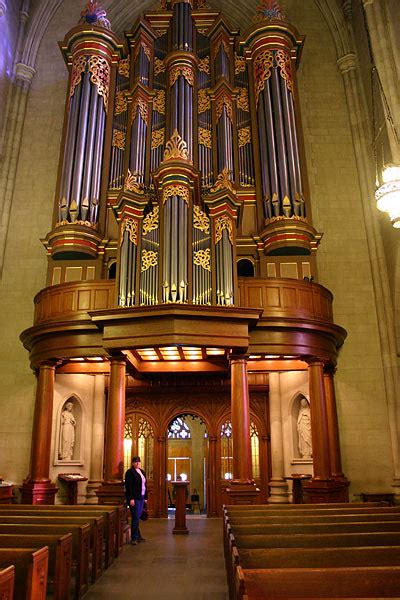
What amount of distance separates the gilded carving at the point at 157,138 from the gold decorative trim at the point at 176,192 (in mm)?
4327

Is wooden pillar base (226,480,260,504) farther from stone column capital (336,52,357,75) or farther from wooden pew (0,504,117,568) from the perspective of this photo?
stone column capital (336,52,357,75)

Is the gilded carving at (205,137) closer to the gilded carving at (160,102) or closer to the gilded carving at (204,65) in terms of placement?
the gilded carving at (160,102)

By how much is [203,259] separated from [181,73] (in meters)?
7.58

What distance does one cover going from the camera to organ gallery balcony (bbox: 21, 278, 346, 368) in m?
11.2

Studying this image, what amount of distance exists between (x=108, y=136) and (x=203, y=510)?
13282 millimetres

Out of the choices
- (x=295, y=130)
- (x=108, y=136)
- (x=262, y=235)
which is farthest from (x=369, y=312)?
(x=108, y=136)

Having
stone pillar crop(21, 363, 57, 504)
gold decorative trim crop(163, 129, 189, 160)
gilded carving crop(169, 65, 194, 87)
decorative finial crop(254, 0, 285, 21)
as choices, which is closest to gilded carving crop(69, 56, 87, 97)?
gilded carving crop(169, 65, 194, 87)

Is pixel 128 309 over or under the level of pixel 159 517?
over

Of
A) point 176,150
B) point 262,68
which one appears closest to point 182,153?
point 176,150

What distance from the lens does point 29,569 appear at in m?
4.50

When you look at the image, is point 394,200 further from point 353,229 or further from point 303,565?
point 353,229

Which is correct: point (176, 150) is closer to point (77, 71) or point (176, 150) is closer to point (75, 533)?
point (77, 71)

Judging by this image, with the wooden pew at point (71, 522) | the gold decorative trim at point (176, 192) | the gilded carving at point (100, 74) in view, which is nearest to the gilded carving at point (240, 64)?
the gilded carving at point (100, 74)

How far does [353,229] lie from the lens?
52.4 feet
